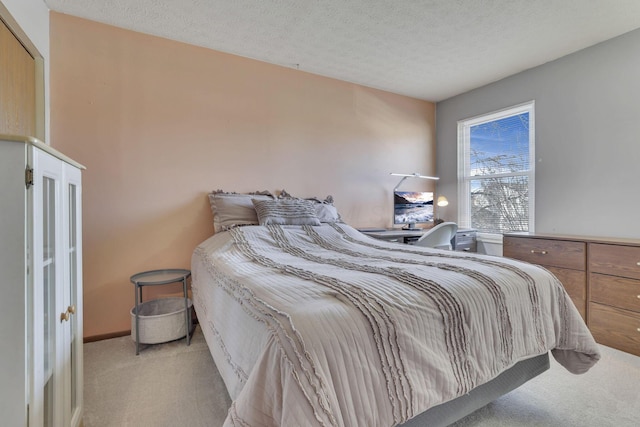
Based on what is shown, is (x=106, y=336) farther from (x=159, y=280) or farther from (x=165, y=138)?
(x=165, y=138)

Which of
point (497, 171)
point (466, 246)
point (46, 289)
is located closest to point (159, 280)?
point (46, 289)

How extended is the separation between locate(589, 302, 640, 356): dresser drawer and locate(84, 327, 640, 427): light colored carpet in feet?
0.29

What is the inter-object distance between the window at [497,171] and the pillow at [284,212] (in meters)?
2.27

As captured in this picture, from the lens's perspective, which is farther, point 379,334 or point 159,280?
point 159,280

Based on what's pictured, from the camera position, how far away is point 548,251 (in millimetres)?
2623

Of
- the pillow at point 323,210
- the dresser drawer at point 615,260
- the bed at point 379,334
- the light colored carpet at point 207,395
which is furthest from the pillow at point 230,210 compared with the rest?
the dresser drawer at point 615,260

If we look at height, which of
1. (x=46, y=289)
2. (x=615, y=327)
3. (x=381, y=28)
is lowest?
(x=615, y=327)

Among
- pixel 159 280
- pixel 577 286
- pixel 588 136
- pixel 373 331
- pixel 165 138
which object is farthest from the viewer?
pixel 588 136

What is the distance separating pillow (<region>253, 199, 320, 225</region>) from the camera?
2.52m

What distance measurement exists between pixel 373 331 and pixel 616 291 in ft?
7.80

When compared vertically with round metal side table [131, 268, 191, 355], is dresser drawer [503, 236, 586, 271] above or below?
above

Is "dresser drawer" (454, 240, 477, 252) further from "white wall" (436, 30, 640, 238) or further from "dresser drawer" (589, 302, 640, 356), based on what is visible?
"dresser drawer" (589, 302, 640, 356)

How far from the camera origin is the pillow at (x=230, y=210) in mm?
2529

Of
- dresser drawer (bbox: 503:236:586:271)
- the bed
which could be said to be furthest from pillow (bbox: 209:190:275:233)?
dresser drawer (bbox: 503:236:586:271)
